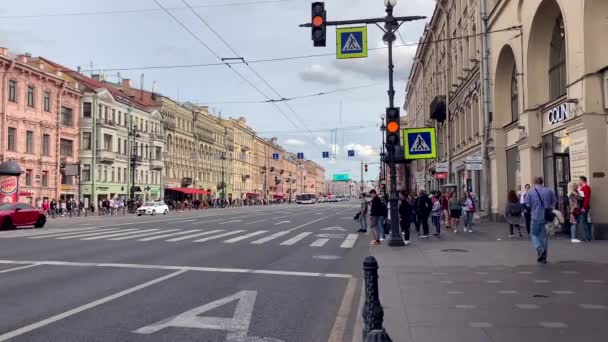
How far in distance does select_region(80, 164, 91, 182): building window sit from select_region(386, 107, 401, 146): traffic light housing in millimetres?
50210

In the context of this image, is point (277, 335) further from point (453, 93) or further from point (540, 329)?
point (453, 93)

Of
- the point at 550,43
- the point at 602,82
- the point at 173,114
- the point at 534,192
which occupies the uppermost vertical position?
the point at 173,114

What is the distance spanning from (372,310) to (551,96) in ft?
60.6

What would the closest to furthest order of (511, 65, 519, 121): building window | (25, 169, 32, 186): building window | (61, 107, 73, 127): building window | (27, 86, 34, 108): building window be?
1. (511, 65, 519, 121): building window
2. (25, 169, 32, 186): building window
3. (27, 86, 34, 108): building window
4. (61, 107, 73, 127): building window

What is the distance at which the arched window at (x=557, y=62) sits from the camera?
1936 cm

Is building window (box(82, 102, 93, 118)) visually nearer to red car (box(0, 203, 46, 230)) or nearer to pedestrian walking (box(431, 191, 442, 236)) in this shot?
red car (box(0, 203, 46, 230))

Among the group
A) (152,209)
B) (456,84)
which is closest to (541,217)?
(456,84)

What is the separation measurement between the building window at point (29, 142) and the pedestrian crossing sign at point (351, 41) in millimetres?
41865

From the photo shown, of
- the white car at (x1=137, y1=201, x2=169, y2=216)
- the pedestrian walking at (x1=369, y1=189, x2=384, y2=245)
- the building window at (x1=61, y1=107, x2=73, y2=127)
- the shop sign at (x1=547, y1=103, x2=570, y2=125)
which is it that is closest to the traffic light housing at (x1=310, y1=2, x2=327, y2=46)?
the pedestrian walking at (x1=369, y1=189, x2=384, y2=245)

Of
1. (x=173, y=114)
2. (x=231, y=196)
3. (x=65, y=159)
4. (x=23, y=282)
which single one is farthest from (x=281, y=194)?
(x=23, y=282)

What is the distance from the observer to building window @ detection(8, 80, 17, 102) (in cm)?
4562

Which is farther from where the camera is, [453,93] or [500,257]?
[453,93]

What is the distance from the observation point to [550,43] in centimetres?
2041

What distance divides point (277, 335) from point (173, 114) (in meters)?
77.5
